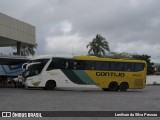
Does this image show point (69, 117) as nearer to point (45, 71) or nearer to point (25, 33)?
point (45, 71)

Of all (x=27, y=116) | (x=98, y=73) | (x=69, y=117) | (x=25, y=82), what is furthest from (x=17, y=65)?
(x=27, y=116)

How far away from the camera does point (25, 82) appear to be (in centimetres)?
3619

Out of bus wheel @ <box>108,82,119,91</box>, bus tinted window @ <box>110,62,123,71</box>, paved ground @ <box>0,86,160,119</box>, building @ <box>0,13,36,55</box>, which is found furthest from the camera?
building @ <box>0,13,36,55</box>

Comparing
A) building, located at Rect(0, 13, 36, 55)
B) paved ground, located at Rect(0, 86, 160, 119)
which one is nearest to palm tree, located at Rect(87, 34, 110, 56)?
building, located at Rect(0, 13, 36, 55)

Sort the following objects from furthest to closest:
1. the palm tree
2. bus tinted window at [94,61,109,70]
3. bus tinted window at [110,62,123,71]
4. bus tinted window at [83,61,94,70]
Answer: the palm tree → bus tinted window at [110,62,123,71] → bus tinted window at [94,61,109,70] → bus tinted window at [83,61,94,70]

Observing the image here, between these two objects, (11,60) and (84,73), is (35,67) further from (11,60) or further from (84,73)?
(11,60)

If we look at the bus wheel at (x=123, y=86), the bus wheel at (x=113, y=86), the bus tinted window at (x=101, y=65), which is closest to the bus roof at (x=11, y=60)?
the bus tinted window at (x=101, y=65)

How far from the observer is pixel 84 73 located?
119ft

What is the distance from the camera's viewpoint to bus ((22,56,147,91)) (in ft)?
115

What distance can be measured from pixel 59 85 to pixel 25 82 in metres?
2.89

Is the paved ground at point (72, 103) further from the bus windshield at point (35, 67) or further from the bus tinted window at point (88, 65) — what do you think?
the bus tinted window at point (88, 65)

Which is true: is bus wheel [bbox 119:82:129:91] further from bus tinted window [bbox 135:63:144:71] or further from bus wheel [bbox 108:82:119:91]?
bus tinted window [bbox 135:63:144:71]

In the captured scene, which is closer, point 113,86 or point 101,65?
point 101,65

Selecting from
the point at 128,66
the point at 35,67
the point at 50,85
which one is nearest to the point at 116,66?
the point at 128,66
